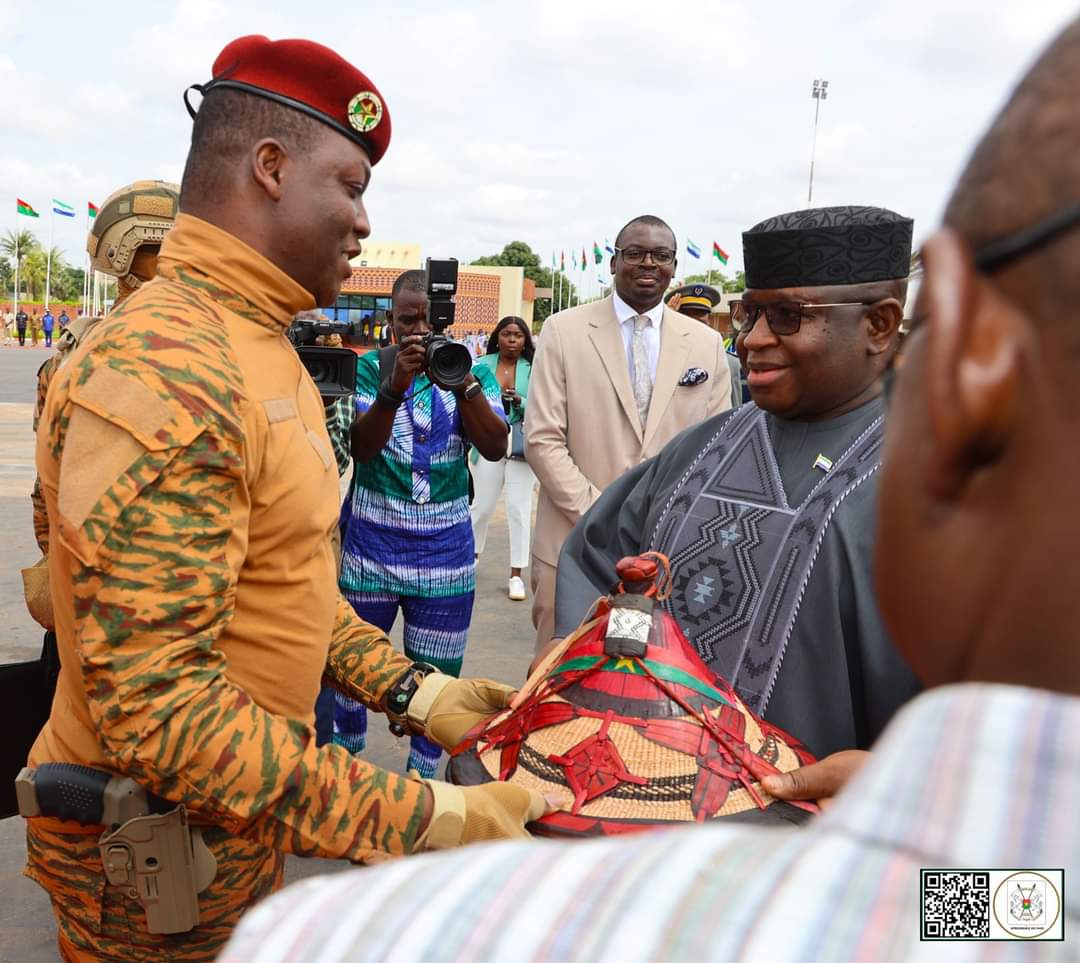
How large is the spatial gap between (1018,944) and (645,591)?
120 centimetres

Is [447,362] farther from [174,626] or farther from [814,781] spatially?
[814,781]

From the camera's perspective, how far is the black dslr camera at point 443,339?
3453mm

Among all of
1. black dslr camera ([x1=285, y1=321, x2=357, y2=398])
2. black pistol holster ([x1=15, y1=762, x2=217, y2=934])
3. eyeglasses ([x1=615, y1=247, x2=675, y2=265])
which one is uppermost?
eyeglasses ([x1=615, y1=247, x2=675, y2=265])

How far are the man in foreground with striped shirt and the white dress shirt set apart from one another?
363 cm

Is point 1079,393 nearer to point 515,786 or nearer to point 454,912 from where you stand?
point 454,912

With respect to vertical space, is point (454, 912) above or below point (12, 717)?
above

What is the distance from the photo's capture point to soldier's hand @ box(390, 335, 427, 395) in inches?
135

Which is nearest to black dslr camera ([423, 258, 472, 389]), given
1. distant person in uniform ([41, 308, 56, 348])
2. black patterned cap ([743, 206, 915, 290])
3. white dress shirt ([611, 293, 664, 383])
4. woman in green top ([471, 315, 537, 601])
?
white dress shirt ([611, 293, 664, 383])

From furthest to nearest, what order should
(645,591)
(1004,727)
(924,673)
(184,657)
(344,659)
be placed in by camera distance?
(344,659) → (645,591) → (184,657) → (924,673) → (1004,727)

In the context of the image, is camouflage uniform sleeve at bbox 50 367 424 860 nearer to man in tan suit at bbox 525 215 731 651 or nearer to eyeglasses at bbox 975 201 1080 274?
eyeglasses at bbox 975 201 1080 274

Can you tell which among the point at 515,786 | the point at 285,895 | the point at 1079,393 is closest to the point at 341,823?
the point at 515,786

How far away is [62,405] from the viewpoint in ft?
4.50

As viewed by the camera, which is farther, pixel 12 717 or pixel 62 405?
pixel 12 717

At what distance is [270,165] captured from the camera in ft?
5.38
